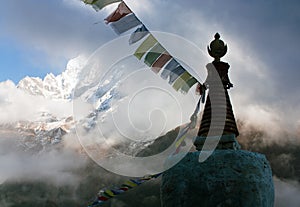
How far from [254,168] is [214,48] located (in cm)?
424

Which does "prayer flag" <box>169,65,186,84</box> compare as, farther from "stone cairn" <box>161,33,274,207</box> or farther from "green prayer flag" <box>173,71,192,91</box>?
"stone cairn" <box>161,33,274,207</box>

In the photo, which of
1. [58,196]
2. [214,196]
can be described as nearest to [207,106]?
[214,196]

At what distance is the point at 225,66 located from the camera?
37.2 feet

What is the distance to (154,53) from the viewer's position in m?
10.5

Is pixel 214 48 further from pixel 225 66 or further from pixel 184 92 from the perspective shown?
pixel 184 92

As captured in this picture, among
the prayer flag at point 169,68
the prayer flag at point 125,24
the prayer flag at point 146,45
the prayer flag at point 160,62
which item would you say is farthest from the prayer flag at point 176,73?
the prayer flag at point 125,24

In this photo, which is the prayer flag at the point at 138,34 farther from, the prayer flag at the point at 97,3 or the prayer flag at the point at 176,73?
the prayer flag at the point at 176,73

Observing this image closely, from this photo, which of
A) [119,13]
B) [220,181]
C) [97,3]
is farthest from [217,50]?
[220,181]

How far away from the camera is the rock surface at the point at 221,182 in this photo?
26.9ft

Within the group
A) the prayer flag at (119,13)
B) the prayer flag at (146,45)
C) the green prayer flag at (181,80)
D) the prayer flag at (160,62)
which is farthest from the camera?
the green prayer flag at (181,80)

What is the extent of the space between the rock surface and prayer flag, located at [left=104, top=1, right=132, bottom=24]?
370 cm

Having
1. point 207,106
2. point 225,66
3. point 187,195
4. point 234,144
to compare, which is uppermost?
point 225,66

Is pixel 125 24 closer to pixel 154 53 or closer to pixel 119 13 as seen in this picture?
pixel 119 13

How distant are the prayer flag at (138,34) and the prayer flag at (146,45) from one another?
0.15 metres
